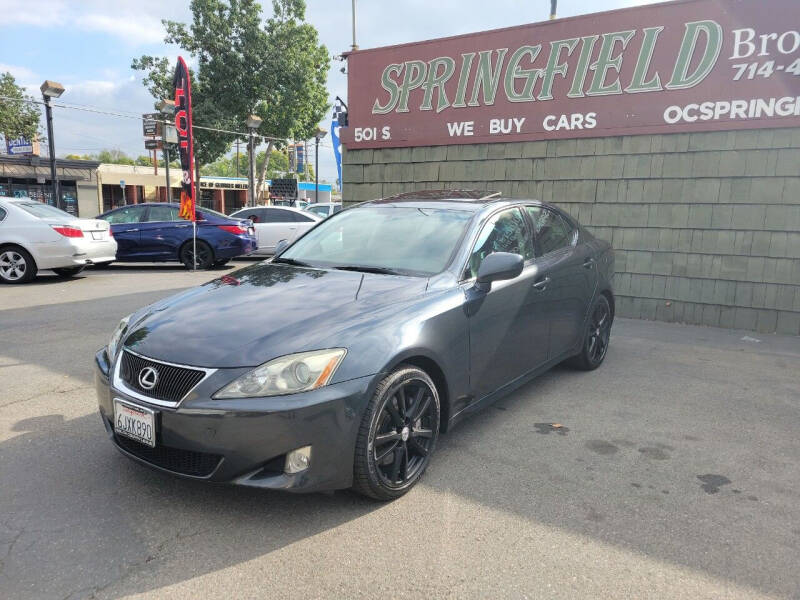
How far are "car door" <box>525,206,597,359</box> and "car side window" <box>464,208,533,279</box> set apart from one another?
0.51 ft

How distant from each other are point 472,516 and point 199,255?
10.5 metres

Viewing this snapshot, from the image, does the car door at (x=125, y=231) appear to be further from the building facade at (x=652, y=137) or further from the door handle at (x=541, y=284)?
the door handle at (x=541, y=284)

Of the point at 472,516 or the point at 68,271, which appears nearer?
the point at 472,516

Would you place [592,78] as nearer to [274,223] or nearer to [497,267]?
[497,267]

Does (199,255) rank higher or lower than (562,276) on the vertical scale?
lower

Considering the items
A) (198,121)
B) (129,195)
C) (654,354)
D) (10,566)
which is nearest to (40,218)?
(10,566)

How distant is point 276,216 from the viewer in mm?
14008

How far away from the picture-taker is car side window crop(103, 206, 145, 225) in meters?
11.8

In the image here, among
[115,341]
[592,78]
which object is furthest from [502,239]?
[592,78]

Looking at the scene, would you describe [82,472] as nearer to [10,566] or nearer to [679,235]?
[10,566]

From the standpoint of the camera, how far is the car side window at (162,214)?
39.3 ft

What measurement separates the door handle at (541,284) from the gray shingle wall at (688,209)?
406 cm

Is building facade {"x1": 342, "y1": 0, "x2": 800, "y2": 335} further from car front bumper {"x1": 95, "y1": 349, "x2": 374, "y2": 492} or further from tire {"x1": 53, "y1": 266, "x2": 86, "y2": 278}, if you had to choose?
tire {"x1": 53, "y1": 266, "x2": 86, "y2": 278}

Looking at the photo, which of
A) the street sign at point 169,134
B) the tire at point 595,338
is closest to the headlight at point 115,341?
the tire at point 595,338
